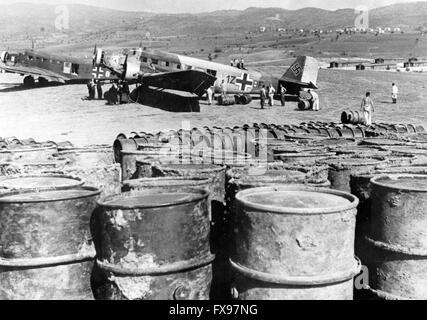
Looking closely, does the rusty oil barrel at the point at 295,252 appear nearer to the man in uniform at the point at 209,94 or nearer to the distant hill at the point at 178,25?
the man in uniform at the point at 209,94

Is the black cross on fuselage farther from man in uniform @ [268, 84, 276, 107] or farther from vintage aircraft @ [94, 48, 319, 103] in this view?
man in uniform @ [268, 84, 276, 107]

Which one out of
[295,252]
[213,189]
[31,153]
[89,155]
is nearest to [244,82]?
[89,155]

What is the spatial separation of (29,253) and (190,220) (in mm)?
1495

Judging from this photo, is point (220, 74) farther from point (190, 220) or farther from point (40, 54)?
point (190, 220)

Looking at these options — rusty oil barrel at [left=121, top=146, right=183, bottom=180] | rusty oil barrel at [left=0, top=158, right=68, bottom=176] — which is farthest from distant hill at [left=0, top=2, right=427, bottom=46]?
rusty oil barrel at [left=0, top=158, right=68, bottom=176]

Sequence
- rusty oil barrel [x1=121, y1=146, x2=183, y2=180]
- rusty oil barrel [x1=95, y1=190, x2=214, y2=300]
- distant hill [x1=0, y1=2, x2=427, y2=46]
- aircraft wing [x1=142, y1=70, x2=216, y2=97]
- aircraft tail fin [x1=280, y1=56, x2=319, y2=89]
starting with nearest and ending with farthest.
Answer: rusty oil barrel [x1=95, y1=190, x2=214, y2=300] → rusty oil barrel [x1=121, y1=146, x2=183, y2=180] → aircraft wing [x1=142, y1=70, x2=216, y2=97] → aircraft tail fin [x1=280, y1=56, x2=319, y2=89] → distant hill [x1=0, y1=2, x2=427, y2=46]

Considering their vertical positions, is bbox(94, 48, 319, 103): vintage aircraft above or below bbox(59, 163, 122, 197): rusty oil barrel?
above

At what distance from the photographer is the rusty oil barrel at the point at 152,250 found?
4.31 metres

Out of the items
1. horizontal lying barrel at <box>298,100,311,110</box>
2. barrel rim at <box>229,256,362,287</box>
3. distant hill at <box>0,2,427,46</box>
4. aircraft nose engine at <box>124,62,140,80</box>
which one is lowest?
barrel rim at <box>229,256,362,287</box>

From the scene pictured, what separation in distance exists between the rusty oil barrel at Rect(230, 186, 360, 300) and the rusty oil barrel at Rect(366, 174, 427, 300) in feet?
2.02

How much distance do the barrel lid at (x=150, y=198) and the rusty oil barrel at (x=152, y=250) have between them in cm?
2

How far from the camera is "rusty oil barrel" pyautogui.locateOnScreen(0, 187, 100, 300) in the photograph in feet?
14.8

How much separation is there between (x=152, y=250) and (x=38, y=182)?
90.8 inches
